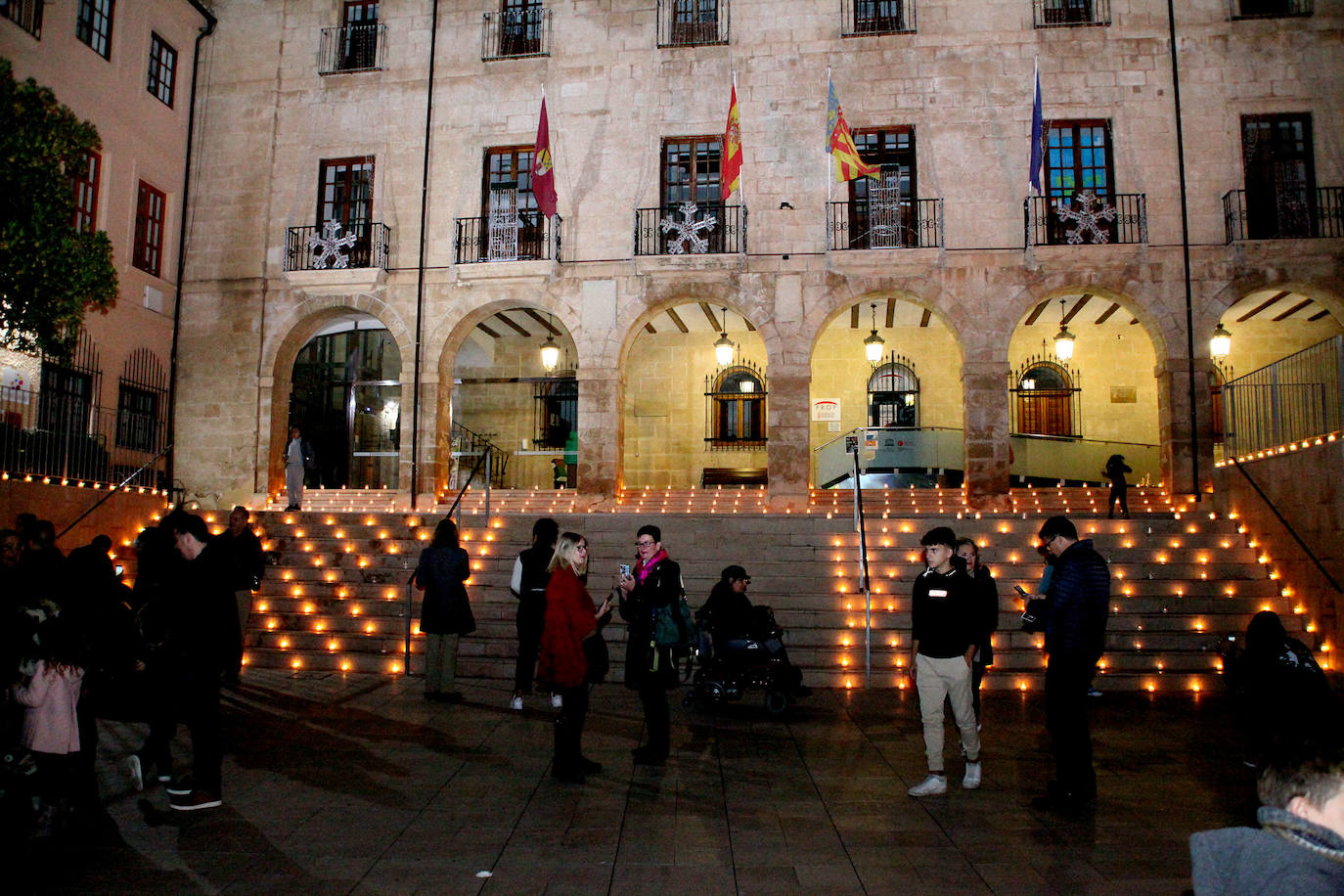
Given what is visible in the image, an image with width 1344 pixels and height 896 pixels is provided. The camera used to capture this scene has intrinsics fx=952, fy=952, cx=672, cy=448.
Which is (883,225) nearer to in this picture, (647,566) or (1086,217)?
(1086,217)

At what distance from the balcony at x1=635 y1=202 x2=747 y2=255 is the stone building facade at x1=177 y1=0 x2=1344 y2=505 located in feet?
0.43

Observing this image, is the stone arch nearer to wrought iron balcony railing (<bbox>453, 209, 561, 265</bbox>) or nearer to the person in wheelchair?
wrought iron balcony railing (<bbox>453, 209, 561, 265</bbox>)

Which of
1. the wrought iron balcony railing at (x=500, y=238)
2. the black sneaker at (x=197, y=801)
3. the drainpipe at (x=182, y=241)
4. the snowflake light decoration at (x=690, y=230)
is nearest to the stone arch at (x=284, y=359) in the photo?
the drainpipe at (x=182, y=241)

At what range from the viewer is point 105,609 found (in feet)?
22.2

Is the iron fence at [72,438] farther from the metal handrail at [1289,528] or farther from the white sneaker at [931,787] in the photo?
the metal handrail at [1289,528]

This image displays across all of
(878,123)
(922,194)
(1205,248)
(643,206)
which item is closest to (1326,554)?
(1205,248)

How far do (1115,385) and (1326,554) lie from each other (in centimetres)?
1110

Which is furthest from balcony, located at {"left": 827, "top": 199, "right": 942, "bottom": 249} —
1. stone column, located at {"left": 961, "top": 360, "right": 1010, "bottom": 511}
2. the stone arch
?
the stone arch

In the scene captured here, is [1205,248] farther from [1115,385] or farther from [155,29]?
[155,29]

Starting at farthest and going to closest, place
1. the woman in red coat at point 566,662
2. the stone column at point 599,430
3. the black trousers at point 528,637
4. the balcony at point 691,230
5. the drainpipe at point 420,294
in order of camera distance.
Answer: the drainpipe at point 420,294
the stone column at point 599,430
the balcony at point 691,230
the black trousers at point 528,637
the woman in red coat at point 566,662

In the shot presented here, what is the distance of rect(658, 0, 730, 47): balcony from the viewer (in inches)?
706

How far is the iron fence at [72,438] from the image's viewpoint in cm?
1291

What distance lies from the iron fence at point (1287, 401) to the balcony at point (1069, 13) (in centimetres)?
725

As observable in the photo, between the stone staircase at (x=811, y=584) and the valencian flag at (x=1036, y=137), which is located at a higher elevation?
the valencian flag at (x=1036, y=137)
